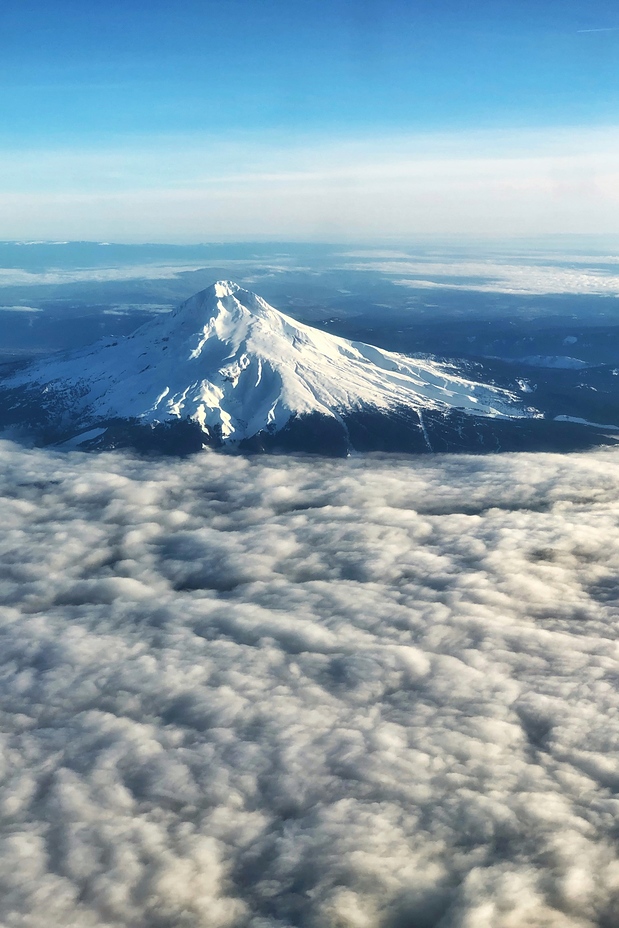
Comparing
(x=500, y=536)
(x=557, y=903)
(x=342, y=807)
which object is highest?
(x=500, y=536)

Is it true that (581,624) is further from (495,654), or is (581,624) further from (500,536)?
(500,536)

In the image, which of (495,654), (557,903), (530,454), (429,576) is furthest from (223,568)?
(530,454)

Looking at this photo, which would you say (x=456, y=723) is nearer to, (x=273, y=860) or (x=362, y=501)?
(x=273, y=860)

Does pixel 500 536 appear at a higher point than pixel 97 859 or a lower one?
higher

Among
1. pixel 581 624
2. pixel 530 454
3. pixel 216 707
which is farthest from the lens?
pixel 530 454

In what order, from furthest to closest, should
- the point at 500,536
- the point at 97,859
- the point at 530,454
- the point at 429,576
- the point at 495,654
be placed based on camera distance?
the point at 530,454 < the point at 500,536 < the point at 429,576 < the point at 495,654 < the point at 97,859

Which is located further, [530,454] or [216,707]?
[530,454]

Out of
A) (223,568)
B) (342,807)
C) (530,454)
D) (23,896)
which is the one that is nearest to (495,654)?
(342,807)

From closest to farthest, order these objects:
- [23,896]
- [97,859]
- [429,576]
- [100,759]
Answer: [23,896], [97,859], [100,759], [429,576]

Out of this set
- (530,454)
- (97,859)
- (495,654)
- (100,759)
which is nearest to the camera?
(97,859)
